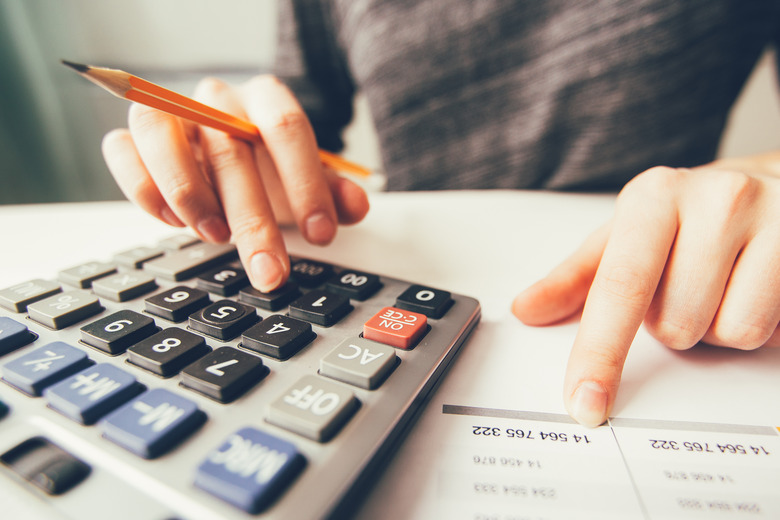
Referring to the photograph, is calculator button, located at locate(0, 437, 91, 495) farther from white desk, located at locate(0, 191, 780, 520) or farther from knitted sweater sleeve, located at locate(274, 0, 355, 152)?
knitted sweater sleeve, located at locate(274, 0, 355, 152)

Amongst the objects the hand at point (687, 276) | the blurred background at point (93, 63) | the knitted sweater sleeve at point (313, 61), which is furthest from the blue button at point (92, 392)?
the blurred background at point (93, 63)

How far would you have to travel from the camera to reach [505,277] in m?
0.34

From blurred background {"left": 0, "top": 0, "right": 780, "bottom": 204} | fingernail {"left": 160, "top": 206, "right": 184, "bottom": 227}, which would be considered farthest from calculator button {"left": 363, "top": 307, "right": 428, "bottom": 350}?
blurred background {"left": 0, "top": 0, "right": 780, "bottom": 204}

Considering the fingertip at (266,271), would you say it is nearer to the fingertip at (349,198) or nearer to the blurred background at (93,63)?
the fingertip at (349,198)

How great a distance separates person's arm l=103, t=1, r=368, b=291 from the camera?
0.30m

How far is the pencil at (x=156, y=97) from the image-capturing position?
0.22m

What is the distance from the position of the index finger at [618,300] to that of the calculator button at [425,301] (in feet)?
0.25

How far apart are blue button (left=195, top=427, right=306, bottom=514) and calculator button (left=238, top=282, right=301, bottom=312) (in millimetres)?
110

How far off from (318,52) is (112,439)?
0.75m

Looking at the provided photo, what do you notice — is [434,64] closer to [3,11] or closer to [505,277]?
[505,277]

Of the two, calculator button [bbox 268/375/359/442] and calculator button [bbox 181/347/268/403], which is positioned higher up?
calculator button [bbox 181/347/268/403]

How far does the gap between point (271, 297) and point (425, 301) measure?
97 mm

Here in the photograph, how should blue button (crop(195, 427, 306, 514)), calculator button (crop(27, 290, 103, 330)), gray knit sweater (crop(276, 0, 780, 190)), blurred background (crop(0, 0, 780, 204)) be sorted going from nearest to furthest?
blue button (crop(195, 427, 306, 514)) < calculator button (crop(27, 290, 103, 330)) < gray knit sweater (crop(276, 0, 780, 190)) < blurred background (crop(0, 0, 780, 204))

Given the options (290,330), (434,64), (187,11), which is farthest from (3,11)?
(290,330)
